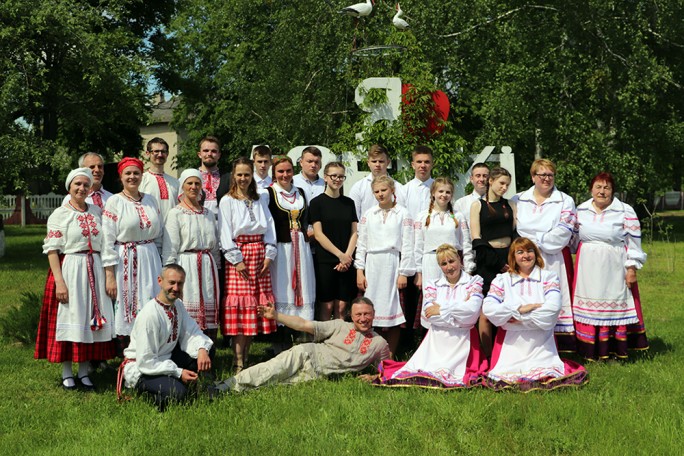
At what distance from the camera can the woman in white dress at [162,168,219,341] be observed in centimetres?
663

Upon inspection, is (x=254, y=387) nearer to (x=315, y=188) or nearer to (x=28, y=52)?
(x=315, y=188)

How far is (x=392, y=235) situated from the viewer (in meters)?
7.06

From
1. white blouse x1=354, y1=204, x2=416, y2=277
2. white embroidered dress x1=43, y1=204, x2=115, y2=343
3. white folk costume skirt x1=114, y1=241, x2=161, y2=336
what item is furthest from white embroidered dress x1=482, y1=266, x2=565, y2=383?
white embroidered dress x1=43, y1=204, x2=115, y2=343

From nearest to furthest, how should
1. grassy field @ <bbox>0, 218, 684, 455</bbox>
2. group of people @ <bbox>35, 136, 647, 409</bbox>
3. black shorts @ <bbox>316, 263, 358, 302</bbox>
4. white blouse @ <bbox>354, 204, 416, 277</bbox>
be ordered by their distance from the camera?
1. grassy field @ <bbox>0, 218, 684, 455</bbox>
2. group of people @ <bbox>35, 136, 647, 409</bbox>
3. white blouse @ <bbox>354, 204, 416, 277</bbox>
4. black shorts @ <bbox>316, 263, 358, 302</bbox>

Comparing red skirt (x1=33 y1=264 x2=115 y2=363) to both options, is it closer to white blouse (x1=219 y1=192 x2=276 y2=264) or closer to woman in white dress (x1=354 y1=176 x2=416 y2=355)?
white blouse (x1=219 y1=192 x2=276 y2=264)

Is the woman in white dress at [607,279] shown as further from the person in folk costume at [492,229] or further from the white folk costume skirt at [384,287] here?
the white folk costume skirt at [384,287]

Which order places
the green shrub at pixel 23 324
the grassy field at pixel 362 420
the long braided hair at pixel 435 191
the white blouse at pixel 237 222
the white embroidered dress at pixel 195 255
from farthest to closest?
the green shrub at pixel 23 324, the long braided hair at pixel 435 191, the white blouse at pixel 237 222, the white embroidered dress at pixel 195 255, the grassy field at pixel 362 420

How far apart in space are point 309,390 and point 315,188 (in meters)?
2.53

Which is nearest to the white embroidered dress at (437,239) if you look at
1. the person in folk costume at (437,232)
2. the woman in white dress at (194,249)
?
the person in folk costume at (437,232)

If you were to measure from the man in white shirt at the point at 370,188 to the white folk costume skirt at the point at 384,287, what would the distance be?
0.77 meters

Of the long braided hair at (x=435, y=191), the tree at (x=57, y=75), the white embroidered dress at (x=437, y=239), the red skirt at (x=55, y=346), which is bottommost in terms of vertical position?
the red skirt at (x=55, y=346)

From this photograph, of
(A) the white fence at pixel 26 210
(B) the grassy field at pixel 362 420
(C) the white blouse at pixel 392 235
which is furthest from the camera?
(A) the white fence at pixel 26 210

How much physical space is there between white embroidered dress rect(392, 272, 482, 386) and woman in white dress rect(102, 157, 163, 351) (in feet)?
7.20

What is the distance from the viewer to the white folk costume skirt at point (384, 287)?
23.2 feet
